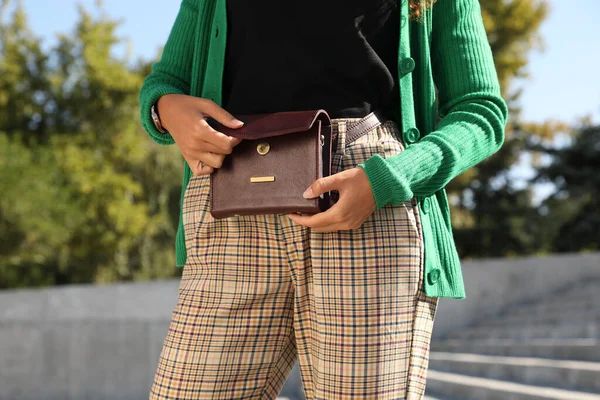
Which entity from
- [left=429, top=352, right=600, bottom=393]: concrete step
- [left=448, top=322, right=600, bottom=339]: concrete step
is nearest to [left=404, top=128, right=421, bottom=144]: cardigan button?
[left=429, top=352, right=600, bottom=393]: concrete step

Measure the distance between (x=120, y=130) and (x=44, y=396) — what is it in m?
7.06

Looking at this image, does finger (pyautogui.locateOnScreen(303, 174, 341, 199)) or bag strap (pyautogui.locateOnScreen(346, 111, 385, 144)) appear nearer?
finger (pyautogui.locateOnScreen(303, 174, 341, 199))

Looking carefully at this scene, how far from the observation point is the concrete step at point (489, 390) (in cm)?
468

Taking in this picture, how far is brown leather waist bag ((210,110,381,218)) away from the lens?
39.6 inches

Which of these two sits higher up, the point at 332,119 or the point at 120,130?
the point at 120,130

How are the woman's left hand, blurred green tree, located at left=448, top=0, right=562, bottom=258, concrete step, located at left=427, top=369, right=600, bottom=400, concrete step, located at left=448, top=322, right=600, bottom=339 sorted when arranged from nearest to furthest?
the woman's left hand
concrete step, located at left=427, top=369, right=600, bottom=400
concrete step, located at left=448, top=322, right=600, bottom=339
blurred green tree, located at left=448, top=0, right=562, bottom=258

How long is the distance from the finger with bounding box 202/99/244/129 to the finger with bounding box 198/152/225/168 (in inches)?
2.1

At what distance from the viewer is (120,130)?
1190 centimetres

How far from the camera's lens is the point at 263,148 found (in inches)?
41.1

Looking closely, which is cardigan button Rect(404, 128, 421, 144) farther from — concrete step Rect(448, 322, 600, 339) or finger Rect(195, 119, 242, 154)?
concrete step Rect(448, 322, 600, 339)

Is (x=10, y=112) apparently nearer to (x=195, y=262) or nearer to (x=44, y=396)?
(x=44, y=396)

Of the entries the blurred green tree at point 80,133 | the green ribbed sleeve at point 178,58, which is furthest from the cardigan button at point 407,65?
the blurred green tree at point 80,133

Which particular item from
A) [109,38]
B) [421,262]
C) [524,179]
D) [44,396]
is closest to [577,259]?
[524,179]

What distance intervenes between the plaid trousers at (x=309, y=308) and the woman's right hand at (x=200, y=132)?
11cm
